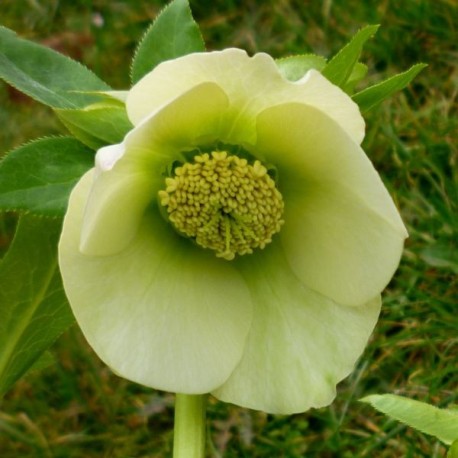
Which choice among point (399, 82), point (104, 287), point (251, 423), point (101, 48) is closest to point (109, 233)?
point (104, 287)

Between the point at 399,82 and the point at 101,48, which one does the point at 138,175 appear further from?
the point at 101,48

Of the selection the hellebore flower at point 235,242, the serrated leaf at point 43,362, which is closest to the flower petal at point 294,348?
the hellebore flower at point 235,242

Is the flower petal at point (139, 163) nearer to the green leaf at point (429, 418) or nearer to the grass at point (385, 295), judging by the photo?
the green leaf at point (429, 418)

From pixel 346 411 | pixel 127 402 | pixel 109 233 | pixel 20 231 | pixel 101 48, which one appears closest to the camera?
pixel 109 233

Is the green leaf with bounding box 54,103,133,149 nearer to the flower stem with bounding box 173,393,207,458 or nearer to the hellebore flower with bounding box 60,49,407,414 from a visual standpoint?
the hellebore flower with bounding box 60,49,407,414

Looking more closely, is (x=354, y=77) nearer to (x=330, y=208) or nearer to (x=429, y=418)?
(x=330, y=208)

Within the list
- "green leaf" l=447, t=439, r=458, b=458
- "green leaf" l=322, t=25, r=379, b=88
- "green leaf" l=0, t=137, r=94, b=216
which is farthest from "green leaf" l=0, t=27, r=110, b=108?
"green leaf" l=447, t=439, r=458, b=458
